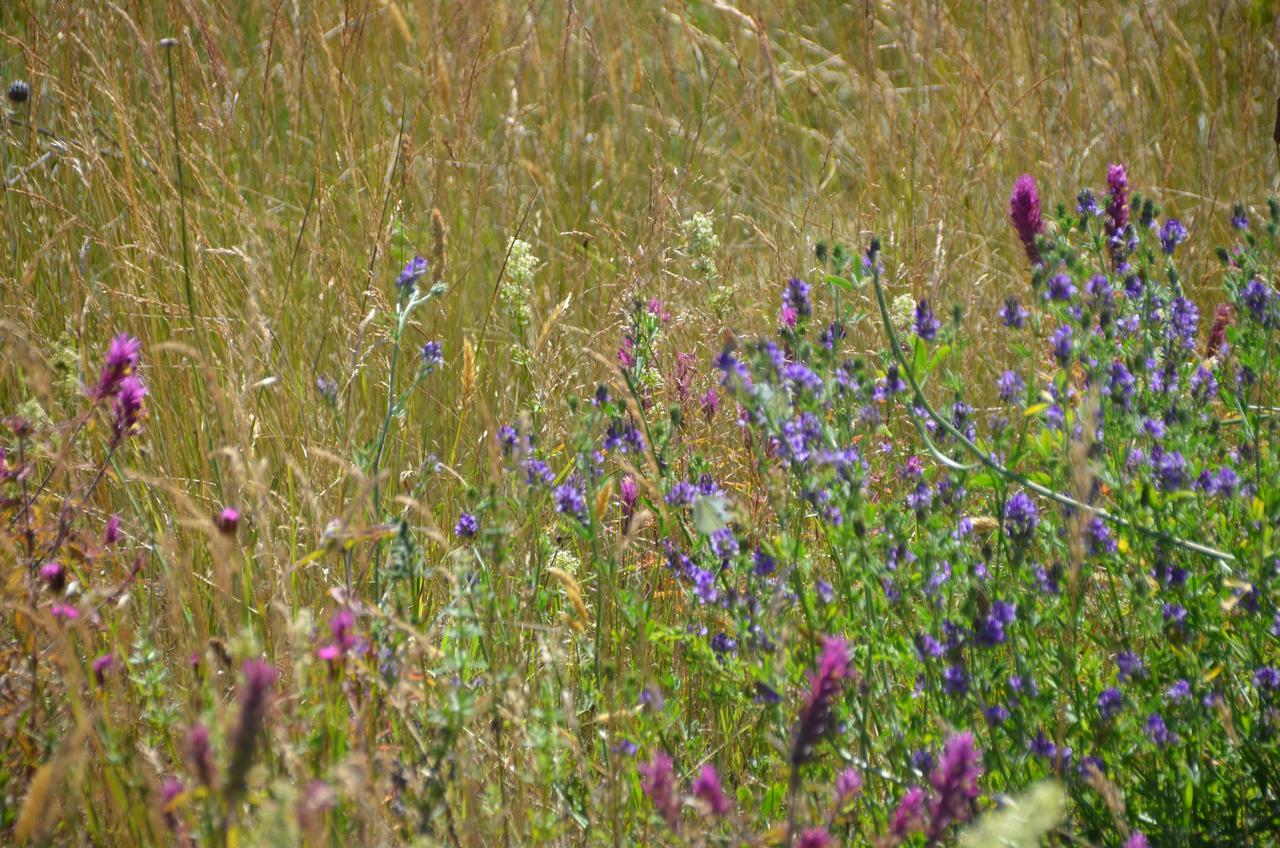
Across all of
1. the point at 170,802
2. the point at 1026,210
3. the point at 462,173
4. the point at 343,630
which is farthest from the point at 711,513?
the point at 462,173

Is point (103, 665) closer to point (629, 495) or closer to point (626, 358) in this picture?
point (629, 495)

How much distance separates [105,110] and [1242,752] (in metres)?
3.51

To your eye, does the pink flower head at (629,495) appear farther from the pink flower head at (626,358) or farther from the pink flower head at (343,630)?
the pink flower head at (343,630)

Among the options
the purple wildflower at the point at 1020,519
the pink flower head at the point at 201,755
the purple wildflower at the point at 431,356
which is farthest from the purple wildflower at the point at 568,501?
the pink flower head at the point at 201,755

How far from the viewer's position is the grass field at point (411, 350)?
156cm

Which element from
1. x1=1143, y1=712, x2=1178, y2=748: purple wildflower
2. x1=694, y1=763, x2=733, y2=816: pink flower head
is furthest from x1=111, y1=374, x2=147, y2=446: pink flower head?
x1=1143, y1=712, x2=1178, y2=748: purple wildflower

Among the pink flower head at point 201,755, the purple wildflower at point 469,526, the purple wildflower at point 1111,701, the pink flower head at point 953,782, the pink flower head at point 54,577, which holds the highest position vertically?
the pink flower head at point 201,755

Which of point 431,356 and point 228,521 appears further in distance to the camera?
point 431,356

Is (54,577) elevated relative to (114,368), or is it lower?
lower

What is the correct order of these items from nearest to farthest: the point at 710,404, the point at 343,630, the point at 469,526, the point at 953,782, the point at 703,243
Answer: the point at 953,782
the point at 343,630
the point at 469,526
the point at 703,243
the point at 710,404

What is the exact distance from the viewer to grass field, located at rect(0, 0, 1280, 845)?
1.56m

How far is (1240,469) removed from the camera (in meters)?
2.00

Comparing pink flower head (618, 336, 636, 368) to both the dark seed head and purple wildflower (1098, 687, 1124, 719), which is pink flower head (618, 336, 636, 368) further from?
the dark seed head

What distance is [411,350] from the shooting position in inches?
124
